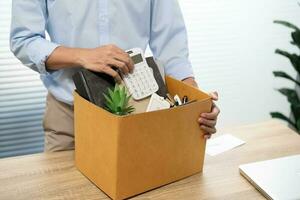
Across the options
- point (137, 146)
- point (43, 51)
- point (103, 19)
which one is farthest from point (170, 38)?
point (137, 146)

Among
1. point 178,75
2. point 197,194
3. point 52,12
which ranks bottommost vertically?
point 197,194

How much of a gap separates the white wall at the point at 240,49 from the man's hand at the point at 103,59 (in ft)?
4.05

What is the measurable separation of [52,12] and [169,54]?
1.52 feet

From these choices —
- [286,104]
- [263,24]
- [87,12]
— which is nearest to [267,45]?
[263,24]

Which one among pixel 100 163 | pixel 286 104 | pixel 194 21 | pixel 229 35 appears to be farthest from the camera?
pixel 286 104

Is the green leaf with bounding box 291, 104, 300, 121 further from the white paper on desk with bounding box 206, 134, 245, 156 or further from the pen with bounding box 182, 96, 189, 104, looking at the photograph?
the pen with bounding box 182, 96, 189, 104

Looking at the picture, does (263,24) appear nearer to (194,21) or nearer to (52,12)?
(194,21)

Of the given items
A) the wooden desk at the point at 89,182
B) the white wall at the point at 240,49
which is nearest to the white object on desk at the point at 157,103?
the wooden desk at the point at 89,182

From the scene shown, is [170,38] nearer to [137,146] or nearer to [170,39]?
[170,39]

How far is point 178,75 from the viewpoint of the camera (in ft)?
4.55

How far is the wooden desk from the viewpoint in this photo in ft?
3.20

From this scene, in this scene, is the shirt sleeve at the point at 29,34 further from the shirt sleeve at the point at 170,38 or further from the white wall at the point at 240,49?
the white wall at the point at 240,49

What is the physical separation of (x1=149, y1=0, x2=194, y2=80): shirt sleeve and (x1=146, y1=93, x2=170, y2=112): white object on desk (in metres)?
0.36

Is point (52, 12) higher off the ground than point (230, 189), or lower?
higher
